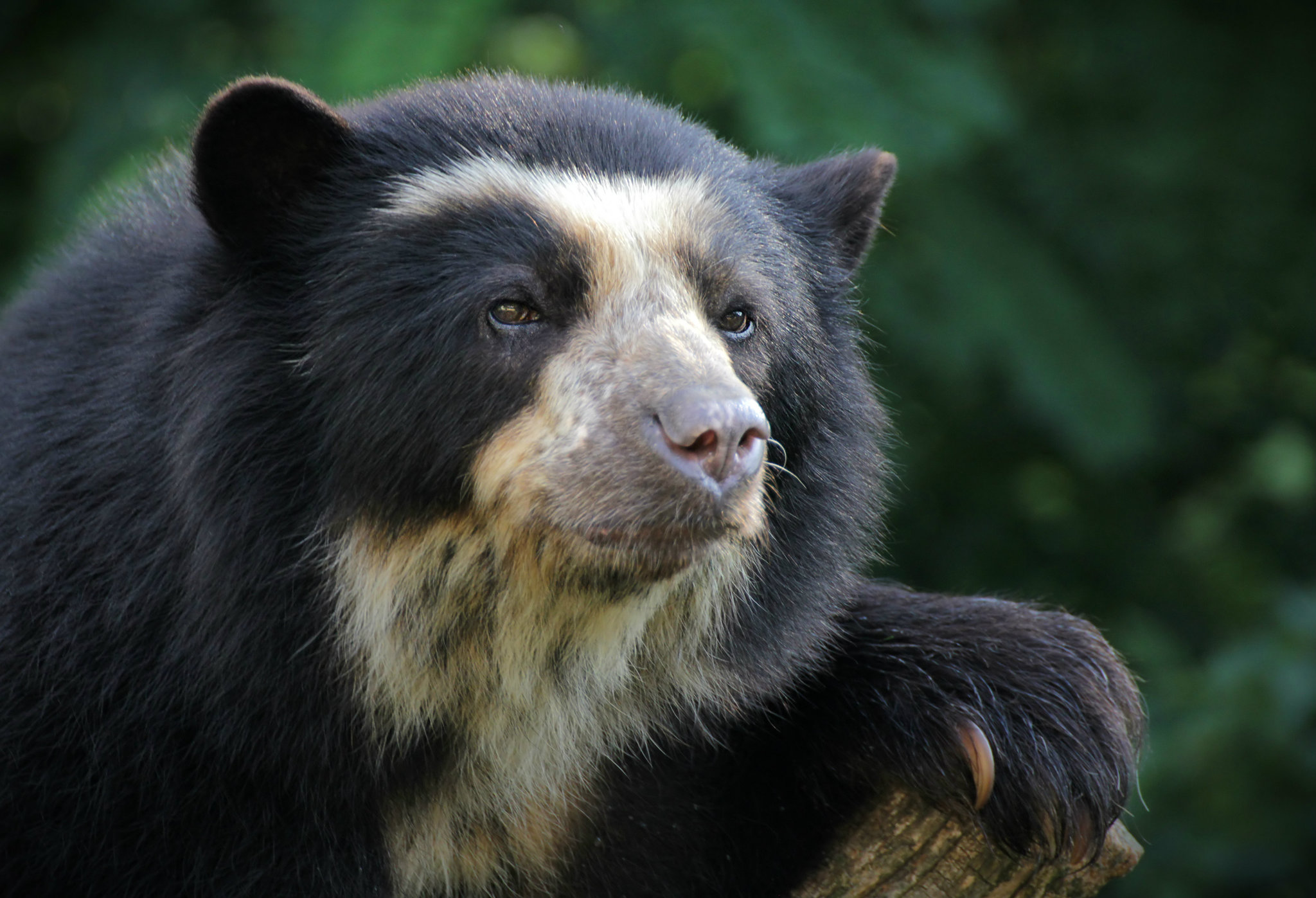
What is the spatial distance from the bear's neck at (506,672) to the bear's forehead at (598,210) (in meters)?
0.61

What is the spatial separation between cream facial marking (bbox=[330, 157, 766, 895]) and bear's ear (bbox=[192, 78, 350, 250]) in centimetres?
22

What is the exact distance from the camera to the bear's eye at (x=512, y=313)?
3137mm

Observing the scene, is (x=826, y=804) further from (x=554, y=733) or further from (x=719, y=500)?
(x=719, y=500)

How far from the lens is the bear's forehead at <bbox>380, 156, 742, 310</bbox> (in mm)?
3178

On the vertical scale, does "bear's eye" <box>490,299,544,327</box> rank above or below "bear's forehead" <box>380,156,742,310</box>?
below

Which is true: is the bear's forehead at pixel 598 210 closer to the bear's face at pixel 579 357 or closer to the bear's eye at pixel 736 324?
the bear's face at pixel 579 357

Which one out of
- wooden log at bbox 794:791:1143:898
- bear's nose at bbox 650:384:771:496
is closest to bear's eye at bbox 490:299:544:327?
bear's nose at bbox 650:384:771:496

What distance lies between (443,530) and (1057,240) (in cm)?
422

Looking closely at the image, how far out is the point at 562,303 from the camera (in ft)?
10.4

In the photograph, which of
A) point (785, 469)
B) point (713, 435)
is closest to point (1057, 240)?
point (785, 469)

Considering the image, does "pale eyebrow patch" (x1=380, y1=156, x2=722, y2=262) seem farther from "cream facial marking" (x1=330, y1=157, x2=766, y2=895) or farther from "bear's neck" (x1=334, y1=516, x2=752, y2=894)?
"bear's neck" (x1=334, y1=516, x2=752, y2=894)

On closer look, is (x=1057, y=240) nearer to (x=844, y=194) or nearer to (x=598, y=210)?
(x=844, y=194)

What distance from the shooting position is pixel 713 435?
2863 millimetres

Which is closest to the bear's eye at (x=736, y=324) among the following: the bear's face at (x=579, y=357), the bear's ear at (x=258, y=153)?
the bear's face at (x=579, y=357)
